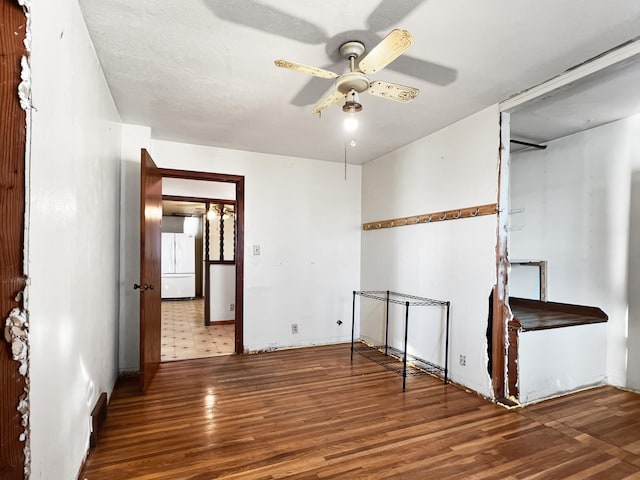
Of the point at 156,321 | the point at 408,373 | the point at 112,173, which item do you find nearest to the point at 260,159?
the point at 112,173

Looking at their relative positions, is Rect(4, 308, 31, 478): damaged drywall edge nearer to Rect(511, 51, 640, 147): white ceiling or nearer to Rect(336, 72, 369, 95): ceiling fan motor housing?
Rect(336, 72, 369, 95): ceiling fan motor housing

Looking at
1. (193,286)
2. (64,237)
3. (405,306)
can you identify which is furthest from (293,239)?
(193,286)

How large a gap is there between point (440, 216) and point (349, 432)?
2101 mm

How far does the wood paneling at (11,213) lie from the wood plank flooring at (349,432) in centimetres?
97

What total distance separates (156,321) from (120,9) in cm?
267

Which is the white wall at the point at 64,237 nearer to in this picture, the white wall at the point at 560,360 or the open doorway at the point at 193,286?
the open doorway at the point at 193,286

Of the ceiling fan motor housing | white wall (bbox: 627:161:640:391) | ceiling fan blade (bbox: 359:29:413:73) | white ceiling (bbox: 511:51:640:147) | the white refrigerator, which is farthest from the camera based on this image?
the white refrigerator

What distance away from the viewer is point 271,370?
3.49 m

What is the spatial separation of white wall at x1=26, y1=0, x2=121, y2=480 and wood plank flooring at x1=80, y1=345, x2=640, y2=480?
44cm

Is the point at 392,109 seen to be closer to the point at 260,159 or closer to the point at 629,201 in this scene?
the point at 260,159

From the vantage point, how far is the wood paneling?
105 centimetres

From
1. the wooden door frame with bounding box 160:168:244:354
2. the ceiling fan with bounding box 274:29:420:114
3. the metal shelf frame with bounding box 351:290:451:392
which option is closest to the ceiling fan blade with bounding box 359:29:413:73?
the ceiling fan with bounding box 274:29:420:114

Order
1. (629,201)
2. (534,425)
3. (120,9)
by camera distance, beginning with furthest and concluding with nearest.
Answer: (629,201) < (534,425) < (120,9)

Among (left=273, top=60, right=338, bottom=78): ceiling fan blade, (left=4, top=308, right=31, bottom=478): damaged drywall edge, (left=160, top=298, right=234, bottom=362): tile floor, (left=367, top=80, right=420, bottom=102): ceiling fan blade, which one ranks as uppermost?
(left=273, top=60, right=338, bottom=78): ceiling fan blade
